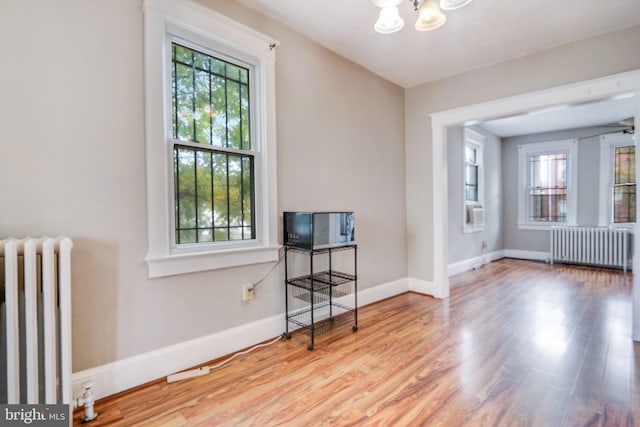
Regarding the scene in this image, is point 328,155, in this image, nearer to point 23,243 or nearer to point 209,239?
point 209,239

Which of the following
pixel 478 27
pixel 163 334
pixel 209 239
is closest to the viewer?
pixel 163 334

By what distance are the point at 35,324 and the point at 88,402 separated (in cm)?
51

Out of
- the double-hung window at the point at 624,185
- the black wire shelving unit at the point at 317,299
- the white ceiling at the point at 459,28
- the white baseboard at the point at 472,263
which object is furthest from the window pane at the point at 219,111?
Answer: the double-hung window at the point at 624,185

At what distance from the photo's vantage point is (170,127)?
194 cm

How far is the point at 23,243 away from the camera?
52.1 inches

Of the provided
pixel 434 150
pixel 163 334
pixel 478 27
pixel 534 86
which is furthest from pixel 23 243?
pixel 534 86

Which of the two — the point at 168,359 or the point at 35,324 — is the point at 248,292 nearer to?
the point at 168,359

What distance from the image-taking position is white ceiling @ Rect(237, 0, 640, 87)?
89.2 inches

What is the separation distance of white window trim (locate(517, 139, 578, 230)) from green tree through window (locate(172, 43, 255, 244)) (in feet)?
19.5

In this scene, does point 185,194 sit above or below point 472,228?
above

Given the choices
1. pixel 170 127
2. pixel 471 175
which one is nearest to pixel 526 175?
pixel 471 175

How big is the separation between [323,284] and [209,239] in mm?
1035

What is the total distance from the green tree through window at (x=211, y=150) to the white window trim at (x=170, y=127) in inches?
2.8

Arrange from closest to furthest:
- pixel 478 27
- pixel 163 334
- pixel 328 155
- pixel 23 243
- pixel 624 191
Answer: pixel 23 243
pixel 163 334
pixel 478 27
pixel 328 155
pixel 624 191
